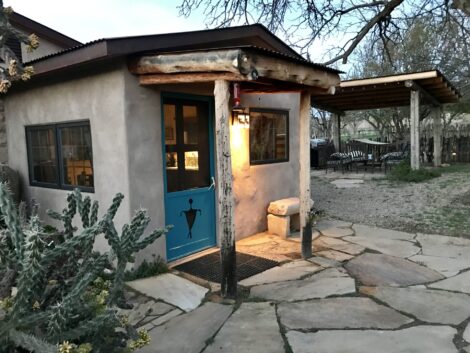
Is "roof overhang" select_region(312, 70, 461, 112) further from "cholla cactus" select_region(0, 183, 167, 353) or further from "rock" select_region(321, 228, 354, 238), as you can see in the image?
"cholla cactus" select_region(0, 183, 167, 353)

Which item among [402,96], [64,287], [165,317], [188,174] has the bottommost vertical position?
[165,317]

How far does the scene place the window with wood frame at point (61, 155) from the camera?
4.73 m

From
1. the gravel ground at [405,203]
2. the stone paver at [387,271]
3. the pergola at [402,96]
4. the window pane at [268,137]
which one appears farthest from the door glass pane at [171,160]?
the pergola at [402,96]

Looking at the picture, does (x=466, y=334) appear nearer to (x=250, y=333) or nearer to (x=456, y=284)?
(x=456, y=284)

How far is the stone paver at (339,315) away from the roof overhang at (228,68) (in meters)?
2.09

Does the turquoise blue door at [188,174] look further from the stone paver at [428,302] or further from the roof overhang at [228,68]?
the stone paver at [428,302]

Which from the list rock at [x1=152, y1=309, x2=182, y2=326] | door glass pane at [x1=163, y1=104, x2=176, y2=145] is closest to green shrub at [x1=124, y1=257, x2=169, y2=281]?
rock at [x1=152, y1=309, x2=182, y2=326]

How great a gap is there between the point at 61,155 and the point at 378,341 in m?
4.38

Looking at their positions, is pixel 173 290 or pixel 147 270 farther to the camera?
pixel 147 270

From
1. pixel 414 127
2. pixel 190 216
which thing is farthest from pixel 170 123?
pixel 414 127

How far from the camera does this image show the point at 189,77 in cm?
371

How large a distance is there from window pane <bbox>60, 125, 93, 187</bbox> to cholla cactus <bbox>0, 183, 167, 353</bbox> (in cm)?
261

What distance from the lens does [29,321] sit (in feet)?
5.50

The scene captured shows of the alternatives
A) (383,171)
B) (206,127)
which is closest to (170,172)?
(206,127)
